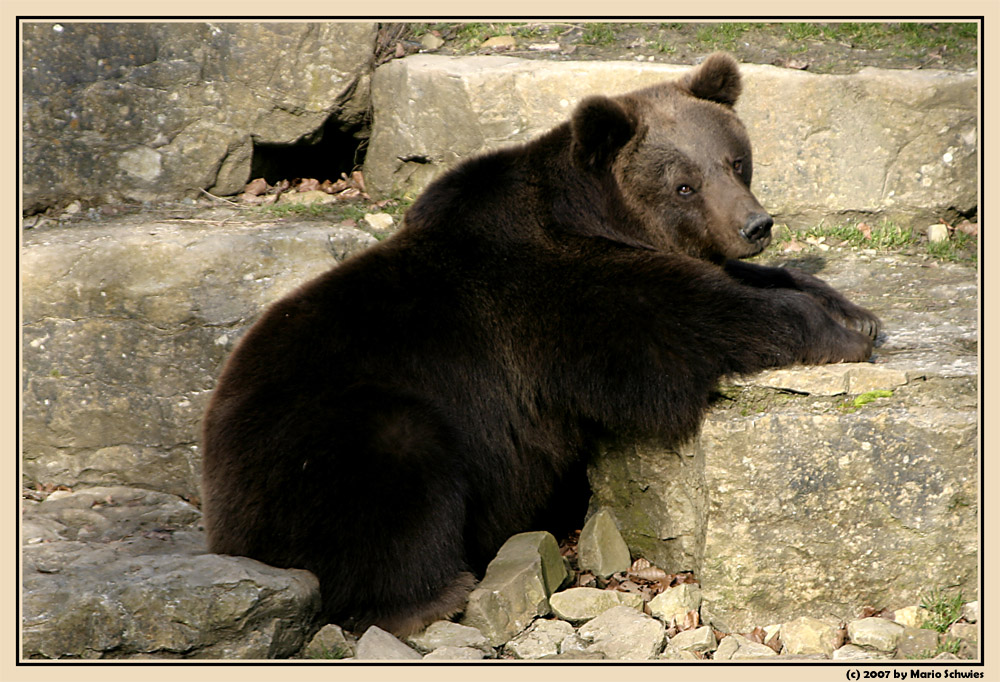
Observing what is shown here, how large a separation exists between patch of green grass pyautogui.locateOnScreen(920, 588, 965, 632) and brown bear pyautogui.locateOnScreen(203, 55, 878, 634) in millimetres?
1345

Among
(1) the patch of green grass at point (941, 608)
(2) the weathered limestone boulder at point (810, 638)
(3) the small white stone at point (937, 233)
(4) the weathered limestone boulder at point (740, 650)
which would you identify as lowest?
(4) the weathered limestone boulder at point (740, 650)

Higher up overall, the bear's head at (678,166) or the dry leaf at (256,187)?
the bear's head at (678,166)

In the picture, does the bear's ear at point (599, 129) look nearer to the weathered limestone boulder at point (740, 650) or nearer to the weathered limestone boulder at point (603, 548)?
the weathered limestone boulder at point (603, 548)

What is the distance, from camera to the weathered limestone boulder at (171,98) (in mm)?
8555

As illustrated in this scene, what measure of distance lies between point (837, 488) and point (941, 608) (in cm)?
83

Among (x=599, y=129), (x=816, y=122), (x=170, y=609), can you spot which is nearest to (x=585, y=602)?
(x=170, y=609)

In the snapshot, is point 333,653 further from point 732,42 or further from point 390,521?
point 732,42

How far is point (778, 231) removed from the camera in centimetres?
873

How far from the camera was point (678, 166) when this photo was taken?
5.69 meters

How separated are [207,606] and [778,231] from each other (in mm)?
6068

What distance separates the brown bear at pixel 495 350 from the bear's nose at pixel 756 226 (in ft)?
0.04

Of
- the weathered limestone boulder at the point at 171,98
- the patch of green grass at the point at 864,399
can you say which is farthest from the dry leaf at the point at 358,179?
the patch of green grass at the point at 864,399

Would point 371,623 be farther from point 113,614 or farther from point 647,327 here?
point 647,327
